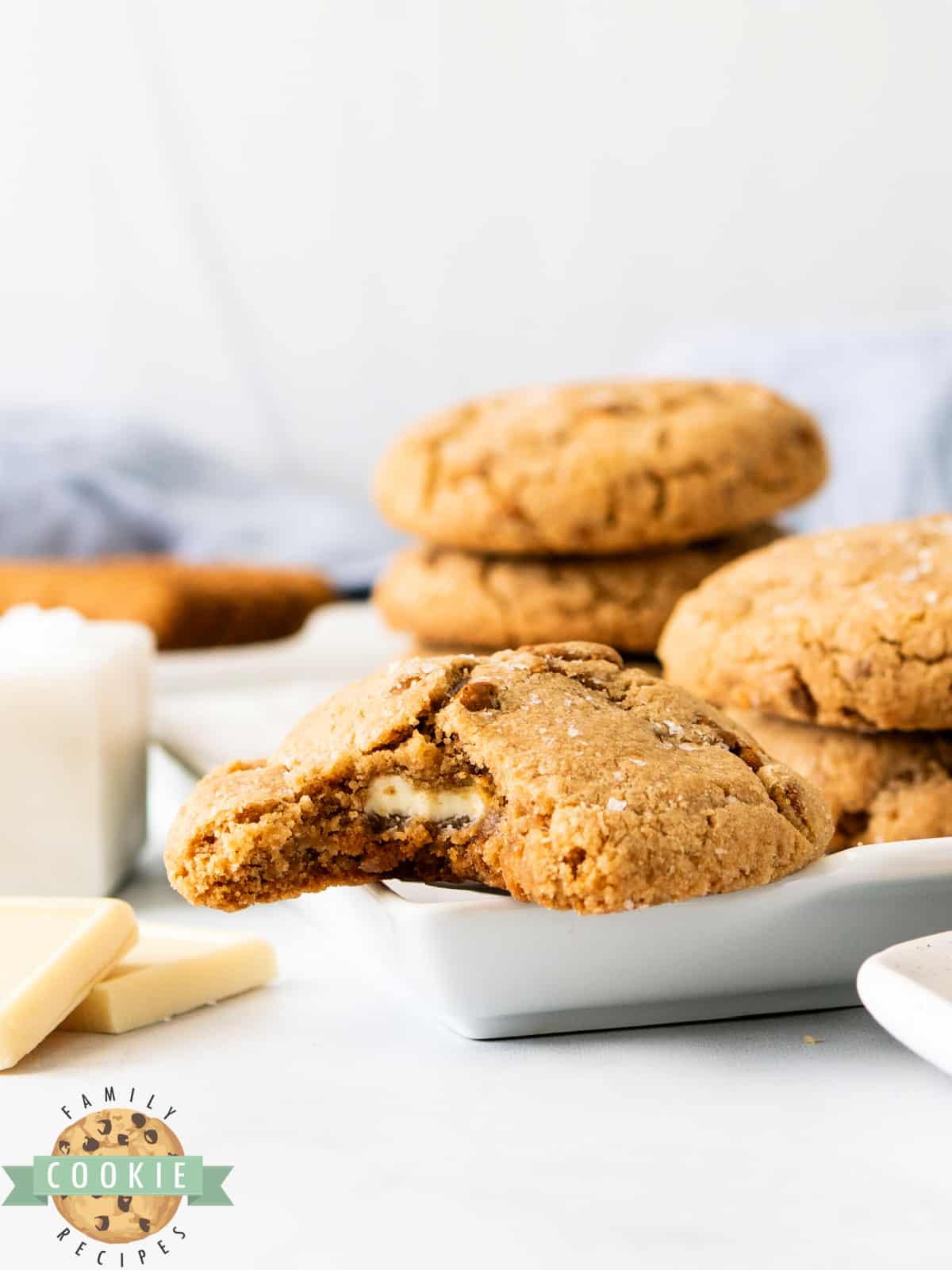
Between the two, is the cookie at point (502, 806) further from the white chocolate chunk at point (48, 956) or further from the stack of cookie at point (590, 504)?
the stack of cookie at point (590, 504)

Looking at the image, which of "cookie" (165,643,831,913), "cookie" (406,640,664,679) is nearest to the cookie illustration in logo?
"cookie" (165,643,831,913)

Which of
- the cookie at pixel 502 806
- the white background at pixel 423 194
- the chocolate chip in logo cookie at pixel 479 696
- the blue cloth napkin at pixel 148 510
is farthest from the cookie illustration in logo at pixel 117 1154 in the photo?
the white background at pixel 423 194

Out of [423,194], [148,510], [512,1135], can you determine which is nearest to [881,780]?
[512,1135]

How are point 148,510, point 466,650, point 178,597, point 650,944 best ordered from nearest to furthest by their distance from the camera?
point 650,944
point 466,650
point 178,597
point 148,510

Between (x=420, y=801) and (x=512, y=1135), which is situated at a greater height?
(x=420, y=801)

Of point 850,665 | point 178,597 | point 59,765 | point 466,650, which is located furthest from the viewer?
point 178,597

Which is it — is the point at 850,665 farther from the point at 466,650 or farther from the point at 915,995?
the point at 466,650

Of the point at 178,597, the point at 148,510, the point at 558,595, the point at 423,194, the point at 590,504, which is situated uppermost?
the point at 423,194
